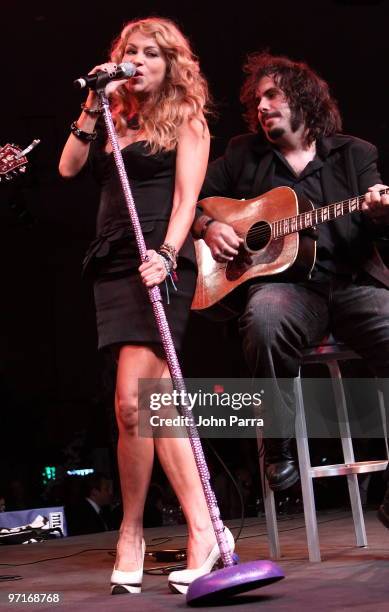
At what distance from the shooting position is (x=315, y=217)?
2.77 m

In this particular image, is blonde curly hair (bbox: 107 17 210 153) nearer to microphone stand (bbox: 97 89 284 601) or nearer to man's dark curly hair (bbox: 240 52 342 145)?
microphone stand (bbox: 97 89 284 601)

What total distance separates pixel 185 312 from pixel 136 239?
11.6 inches

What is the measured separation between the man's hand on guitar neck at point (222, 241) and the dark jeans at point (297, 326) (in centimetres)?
17

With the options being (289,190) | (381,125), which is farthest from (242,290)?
(381,125)

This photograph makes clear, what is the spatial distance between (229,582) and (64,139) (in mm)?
6245

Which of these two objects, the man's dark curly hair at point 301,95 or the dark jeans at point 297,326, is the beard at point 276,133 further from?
the dark jeans at point 297,326

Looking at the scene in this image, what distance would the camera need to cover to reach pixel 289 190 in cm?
289

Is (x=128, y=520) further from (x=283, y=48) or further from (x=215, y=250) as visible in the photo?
(x=283, y=48)

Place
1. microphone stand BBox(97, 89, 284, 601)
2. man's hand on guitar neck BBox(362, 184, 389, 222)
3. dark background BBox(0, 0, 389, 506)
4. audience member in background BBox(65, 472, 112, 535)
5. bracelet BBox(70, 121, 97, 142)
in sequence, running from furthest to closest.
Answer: audience member in background BBox(65, 472, 112, 535), dark background BBox(0, 0, 389, 506), man's hand on guitar neck BBox(362, 184, 389, 222), bracelet BBox(70, 121, 97, 142), microphone stand BBox(97, 89, 284, 601)

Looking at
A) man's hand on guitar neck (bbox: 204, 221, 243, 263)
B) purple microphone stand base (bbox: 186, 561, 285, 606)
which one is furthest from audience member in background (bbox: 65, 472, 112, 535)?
purple microphone stand base (bbox: 186, 561, 285, 606)

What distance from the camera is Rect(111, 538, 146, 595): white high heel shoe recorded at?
2.26 meters

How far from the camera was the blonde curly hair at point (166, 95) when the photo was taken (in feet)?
8.33

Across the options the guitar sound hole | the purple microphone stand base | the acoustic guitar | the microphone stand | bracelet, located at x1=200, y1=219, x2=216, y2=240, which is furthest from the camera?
bracelet, located at x1=200, y1=219, x2=216, y2=240

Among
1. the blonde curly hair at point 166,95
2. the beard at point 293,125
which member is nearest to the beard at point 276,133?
the beard at point 293,125
